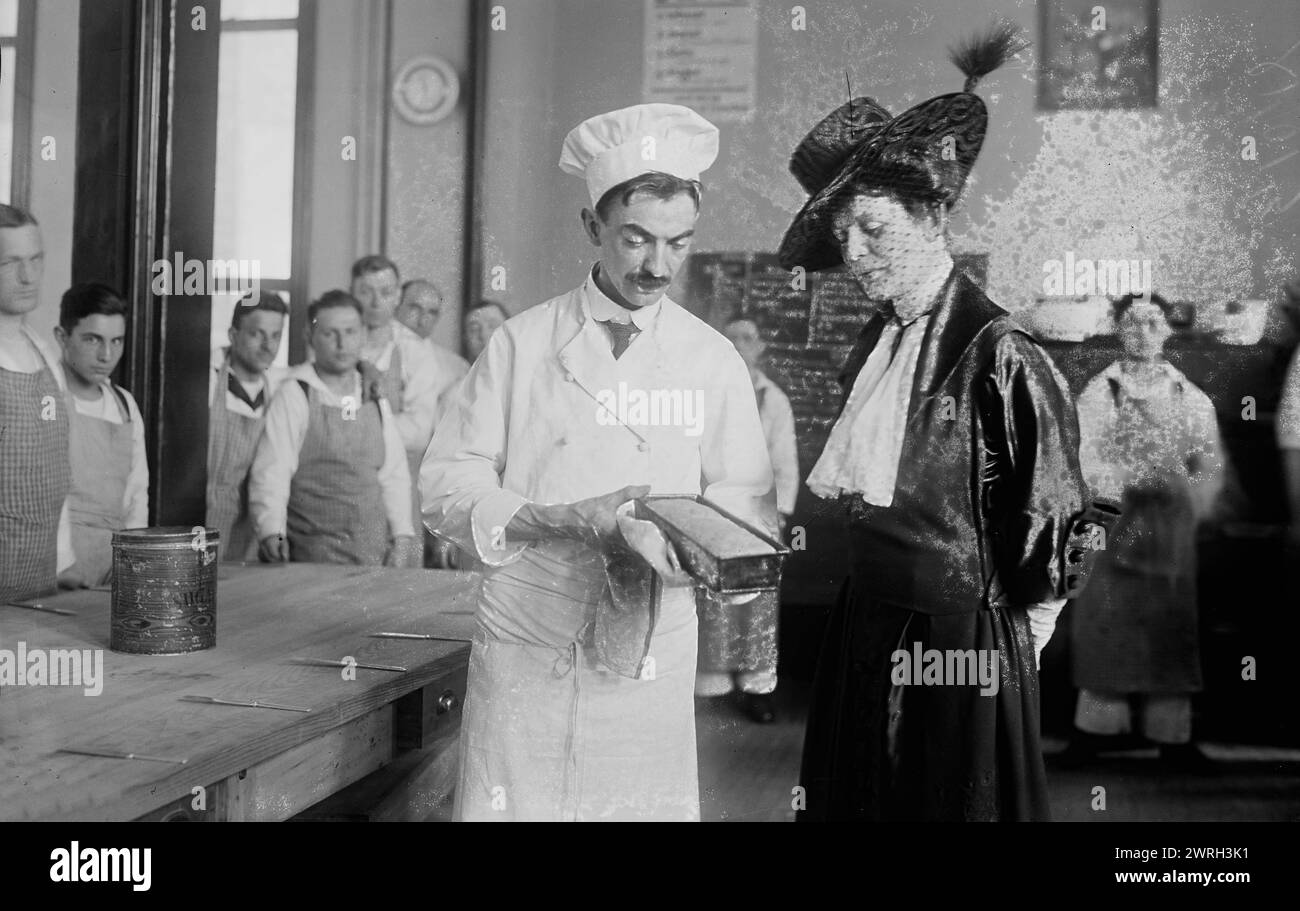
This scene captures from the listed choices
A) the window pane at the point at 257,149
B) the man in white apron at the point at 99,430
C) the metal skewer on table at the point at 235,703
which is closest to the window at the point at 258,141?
the window pane at the point at 257,149

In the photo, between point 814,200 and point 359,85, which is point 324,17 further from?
point 814,200

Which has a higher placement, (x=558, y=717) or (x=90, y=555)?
(x=90, y=555)

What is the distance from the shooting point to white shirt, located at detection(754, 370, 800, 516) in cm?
245

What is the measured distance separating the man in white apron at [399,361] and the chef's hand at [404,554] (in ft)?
0.18

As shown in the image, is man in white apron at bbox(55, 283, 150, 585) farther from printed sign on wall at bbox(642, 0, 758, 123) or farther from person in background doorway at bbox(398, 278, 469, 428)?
printed sign on wall at bbox(642, 0, 758, 123)

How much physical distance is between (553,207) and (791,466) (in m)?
0.71

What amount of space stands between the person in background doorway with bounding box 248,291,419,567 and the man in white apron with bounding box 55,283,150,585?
288 millimetres

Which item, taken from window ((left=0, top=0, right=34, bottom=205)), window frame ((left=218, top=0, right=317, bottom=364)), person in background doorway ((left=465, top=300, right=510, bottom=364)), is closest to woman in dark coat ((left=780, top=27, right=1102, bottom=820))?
person in background doorway ((left=465, top=300, right=510, bottom=364))

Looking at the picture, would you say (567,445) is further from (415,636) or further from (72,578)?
(72,578)

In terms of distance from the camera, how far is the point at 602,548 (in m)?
2.34

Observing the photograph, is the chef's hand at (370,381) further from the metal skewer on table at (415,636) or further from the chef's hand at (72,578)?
the chef's hand at (72,578)

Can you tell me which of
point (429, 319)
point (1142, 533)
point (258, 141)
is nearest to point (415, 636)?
point (429, 319)

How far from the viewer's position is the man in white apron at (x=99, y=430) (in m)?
2.68
